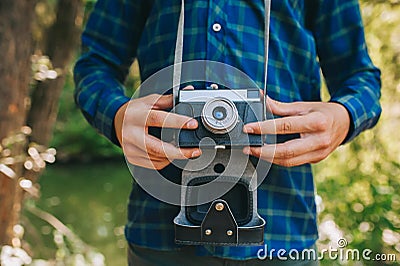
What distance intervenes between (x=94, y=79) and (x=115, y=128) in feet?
0.35

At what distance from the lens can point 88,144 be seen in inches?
330

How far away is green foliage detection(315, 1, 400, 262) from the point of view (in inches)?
72.0

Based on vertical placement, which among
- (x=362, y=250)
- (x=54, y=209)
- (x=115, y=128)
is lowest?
(x=54, y=209)

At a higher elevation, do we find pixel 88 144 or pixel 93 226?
pixel 93 226

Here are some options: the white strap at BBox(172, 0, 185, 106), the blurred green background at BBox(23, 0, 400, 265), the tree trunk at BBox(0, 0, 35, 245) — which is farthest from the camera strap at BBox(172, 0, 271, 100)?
the blurred green background at BBox(23, 0, 400, 265)

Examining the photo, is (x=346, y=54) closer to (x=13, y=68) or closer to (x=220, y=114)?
(x=220, y=114)

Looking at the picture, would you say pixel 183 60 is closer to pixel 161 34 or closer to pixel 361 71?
Result: pixel 161 34

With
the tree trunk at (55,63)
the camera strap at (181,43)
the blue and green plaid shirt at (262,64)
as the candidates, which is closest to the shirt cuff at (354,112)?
the blue and green plaid shirt at (262,64)

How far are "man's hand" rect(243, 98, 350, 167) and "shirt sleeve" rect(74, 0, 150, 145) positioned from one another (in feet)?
0.88

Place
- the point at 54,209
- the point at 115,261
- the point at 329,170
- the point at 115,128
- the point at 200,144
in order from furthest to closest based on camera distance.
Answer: the point at 54,209 → the point at 115,261 → the point at 329,170 → the point at 115,128 → the point at 200,144

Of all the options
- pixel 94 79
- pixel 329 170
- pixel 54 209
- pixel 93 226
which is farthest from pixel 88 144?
pixel 94 79

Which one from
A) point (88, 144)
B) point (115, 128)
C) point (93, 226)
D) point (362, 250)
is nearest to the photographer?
point (115, 128)

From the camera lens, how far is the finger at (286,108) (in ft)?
2.61

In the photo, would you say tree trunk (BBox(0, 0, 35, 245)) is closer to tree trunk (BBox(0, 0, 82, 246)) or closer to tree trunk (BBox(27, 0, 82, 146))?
tree trunk (BBox(0, 0, 82, 246))
